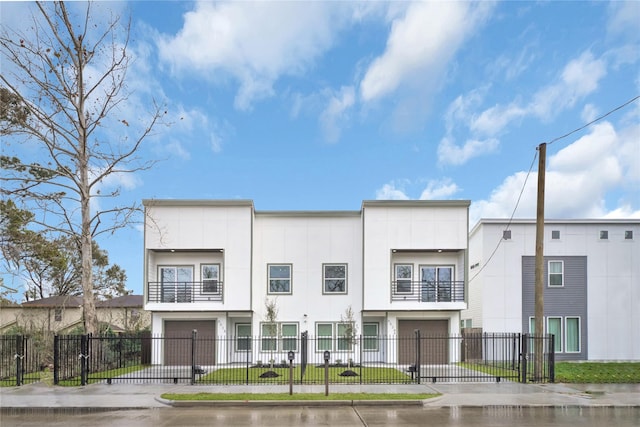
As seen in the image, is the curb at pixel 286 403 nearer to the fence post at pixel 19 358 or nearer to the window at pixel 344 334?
the fence post at pixel 19 358

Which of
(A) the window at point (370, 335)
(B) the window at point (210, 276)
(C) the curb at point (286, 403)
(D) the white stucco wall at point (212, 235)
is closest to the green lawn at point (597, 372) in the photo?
(C) the curb at point (286, 403)

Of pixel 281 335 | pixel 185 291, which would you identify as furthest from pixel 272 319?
pixel 185 291

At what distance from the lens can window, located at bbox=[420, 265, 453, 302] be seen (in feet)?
82.5

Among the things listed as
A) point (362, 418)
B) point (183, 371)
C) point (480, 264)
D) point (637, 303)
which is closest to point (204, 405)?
point (362, 418)

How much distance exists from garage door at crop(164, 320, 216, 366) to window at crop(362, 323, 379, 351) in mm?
7254

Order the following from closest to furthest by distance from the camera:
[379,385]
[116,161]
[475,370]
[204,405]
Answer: [204,405]
[379,385]
[475,370]
[116,161]

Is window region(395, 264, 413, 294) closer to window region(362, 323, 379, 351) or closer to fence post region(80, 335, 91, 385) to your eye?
window region(362, 323, 379, 351)

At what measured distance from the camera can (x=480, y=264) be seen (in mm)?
26547

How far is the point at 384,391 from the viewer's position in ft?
49.6

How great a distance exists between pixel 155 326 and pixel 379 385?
40.7 ft

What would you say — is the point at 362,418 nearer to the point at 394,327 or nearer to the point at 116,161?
the point at 394,327

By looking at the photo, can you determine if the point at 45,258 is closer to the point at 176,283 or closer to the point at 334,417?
the point at 176,283

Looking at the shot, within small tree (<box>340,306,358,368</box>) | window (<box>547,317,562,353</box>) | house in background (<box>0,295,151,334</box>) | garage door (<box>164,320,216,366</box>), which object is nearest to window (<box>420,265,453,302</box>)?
small tree (<box>340,306,358,368</box>)

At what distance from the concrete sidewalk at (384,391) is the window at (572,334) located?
376 inches
